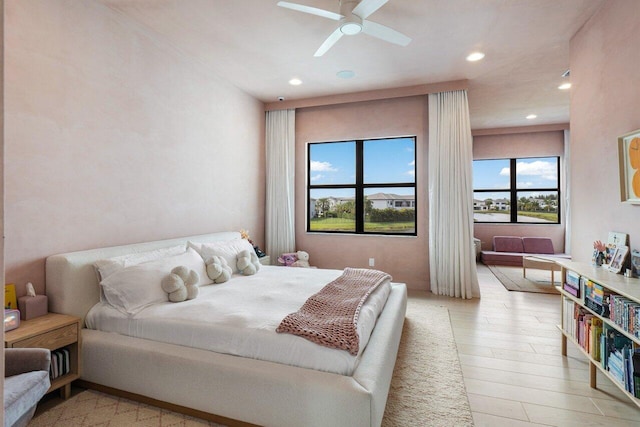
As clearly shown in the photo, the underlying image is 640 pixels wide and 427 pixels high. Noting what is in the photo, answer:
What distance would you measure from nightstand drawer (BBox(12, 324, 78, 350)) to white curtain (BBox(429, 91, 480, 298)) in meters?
Result: 3.98

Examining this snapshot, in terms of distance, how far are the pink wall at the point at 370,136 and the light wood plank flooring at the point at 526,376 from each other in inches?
44.1

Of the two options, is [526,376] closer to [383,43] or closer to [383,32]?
[383,32]

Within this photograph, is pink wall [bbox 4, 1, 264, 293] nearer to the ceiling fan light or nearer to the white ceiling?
the white ceiling

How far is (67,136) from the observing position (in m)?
2.34

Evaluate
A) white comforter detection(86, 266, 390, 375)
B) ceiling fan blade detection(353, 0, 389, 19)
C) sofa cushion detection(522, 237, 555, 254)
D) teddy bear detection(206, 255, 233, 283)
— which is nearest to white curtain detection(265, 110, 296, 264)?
teddy bear detection(206, 255, 233, 283)

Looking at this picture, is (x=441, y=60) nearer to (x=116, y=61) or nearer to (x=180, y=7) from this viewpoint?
(x=180, y=7)

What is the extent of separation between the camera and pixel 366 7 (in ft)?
7.61

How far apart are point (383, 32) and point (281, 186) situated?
291 cm

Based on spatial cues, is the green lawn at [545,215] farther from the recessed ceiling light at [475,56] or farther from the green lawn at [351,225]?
the recessed ceiling light at [475,56]

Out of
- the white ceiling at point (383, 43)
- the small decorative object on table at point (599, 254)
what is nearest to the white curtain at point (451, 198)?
the white ceiling at point (383, 43)

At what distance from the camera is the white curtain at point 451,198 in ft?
13.9

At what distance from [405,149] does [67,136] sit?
168 inches

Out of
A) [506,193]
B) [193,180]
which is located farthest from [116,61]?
[506,193]

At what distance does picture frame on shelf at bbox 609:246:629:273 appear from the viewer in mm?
2154
